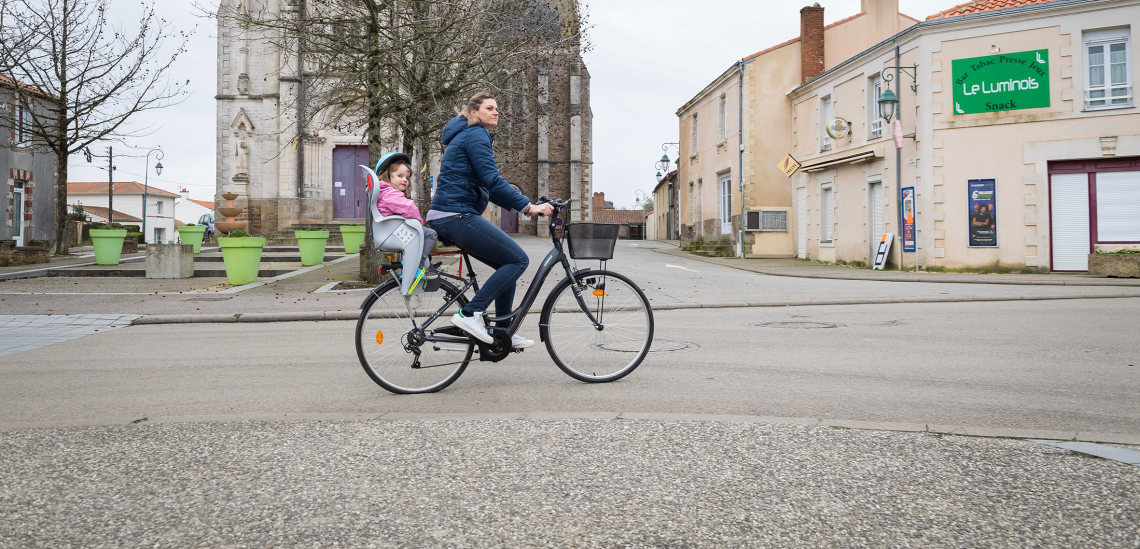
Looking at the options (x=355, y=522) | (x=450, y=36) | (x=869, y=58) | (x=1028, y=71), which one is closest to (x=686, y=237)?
(x=869, y=58)

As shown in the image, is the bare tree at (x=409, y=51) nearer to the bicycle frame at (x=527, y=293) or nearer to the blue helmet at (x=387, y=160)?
the blue helmet at (x=387, y=160)

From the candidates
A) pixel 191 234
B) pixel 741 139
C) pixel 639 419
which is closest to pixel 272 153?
pixel 191 234

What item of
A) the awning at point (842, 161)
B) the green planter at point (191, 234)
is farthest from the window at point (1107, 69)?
the green planter at point (191, 234)

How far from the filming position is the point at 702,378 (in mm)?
5688

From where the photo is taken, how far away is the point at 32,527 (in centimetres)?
278

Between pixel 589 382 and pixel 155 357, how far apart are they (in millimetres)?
4166

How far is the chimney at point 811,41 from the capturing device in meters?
27.7

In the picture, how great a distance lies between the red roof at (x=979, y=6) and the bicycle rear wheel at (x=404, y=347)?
1889cm

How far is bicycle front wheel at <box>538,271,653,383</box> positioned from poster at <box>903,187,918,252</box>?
1710 centimetres

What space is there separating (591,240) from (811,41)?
25.3 meters

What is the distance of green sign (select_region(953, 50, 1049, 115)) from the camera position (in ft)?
62.3

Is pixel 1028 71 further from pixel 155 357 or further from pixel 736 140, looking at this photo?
pixel 155 357

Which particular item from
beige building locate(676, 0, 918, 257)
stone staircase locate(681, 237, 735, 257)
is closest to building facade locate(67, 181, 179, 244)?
stone staircase locate(681, 237, 735, 257)

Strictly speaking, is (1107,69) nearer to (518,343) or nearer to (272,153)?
(518,343)
